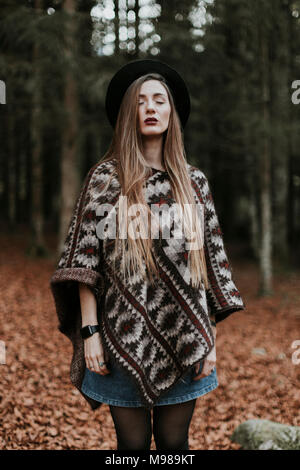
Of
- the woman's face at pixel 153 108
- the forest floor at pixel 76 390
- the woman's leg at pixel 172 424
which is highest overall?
the woman's face at pixel 153 108

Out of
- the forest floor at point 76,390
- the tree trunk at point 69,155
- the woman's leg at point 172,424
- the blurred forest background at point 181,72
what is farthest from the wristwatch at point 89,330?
the tree trunk at point 69,155

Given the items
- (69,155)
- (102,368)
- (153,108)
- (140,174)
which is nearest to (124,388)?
(102,368)

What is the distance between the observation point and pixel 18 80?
28.4 ft

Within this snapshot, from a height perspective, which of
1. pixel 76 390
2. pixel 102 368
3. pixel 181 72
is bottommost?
pixel 76 390

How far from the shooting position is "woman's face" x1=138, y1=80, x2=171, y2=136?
2064 mm

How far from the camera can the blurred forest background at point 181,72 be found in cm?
775

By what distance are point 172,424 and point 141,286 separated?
757 mm

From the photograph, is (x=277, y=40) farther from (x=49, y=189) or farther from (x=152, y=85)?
(x=49, y=189)

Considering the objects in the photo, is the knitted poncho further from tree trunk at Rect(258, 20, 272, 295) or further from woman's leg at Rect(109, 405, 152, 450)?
tree trunk at Rect(258, 20, 272, 295)

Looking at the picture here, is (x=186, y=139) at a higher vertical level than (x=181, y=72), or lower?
lower

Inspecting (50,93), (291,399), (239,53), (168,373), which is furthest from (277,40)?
(168,373)

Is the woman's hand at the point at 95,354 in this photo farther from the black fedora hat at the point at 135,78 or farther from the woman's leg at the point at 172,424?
the black fedora hat at the point at 135,78

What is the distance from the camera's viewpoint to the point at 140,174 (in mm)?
1999

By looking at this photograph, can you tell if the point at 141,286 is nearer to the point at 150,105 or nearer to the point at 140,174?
the point at 140,174
